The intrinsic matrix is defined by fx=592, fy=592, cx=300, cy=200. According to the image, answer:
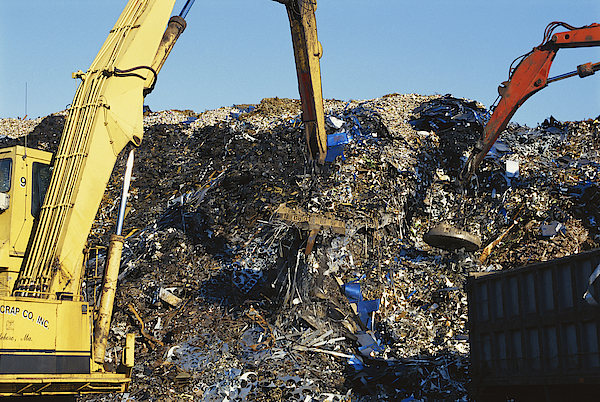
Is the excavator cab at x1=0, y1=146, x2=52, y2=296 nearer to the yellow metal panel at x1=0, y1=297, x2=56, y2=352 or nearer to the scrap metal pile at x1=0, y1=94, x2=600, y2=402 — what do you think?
the yellow metal panel at x1=0, y1=297, x2=56, y2=352

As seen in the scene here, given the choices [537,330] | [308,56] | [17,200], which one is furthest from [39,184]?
[308,56]

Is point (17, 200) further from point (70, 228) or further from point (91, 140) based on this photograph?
point (91, 140)

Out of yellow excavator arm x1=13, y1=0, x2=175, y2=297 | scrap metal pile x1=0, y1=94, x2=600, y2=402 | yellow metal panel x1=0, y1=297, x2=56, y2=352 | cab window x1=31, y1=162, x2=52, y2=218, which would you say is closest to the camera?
yellow metal panel x1=0, y1=297, x2=56, y2=352

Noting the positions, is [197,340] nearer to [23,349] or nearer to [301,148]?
[23,349]

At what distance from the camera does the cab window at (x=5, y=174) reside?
6234 mm

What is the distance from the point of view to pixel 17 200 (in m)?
6.20

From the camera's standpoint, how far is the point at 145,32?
738 cm

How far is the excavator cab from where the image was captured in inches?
236

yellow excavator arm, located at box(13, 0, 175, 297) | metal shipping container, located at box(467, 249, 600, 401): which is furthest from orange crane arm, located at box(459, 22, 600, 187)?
yellow excavator arm, located at box(13, 0, 175, 297)

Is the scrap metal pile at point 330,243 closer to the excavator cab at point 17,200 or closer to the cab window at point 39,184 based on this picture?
the excavator cab at point 17,200

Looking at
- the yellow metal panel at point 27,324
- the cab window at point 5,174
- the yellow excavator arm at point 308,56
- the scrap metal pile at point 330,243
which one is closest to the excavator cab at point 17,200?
the cab window at point 5,174

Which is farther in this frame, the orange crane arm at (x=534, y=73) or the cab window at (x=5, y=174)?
the orange crane arm at (x=534, y=73)

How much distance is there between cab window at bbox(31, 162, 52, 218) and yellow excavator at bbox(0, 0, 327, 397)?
0.01 metres

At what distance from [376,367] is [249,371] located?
85.7 inches
